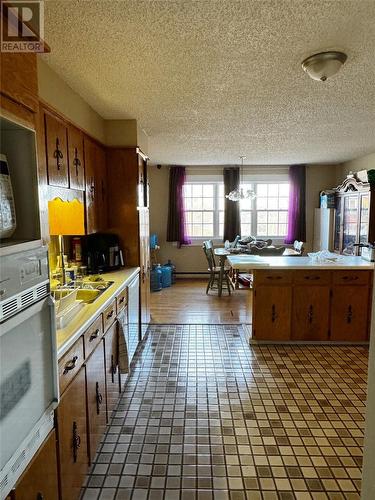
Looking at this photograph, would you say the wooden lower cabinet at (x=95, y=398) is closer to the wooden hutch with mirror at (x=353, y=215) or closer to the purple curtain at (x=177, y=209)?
the wooden hutch with mirror at (x=353, y=215)

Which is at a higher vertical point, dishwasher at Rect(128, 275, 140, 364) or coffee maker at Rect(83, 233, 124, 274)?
coffee maker at Rect(83, 233, 124, 274)

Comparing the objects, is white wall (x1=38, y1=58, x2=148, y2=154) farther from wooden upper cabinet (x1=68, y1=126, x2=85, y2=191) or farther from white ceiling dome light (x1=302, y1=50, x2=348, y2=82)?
white ceiling dome light (x1=302, y1=50, x2=348, y2=82)

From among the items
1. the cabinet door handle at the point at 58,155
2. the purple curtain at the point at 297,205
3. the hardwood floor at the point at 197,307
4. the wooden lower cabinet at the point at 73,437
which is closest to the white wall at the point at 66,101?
the cabinet door handle at the point at 58,155

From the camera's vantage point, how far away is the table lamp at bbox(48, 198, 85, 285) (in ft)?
8.79

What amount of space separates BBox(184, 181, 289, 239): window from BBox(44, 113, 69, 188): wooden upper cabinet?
16.5 feet

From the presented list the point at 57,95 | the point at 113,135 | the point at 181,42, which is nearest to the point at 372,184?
the point at 113,135

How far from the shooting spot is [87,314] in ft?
6.32

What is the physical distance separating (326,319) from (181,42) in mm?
3130

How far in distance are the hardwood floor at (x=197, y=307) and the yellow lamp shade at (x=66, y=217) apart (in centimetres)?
207

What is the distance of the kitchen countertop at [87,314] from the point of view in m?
1.52

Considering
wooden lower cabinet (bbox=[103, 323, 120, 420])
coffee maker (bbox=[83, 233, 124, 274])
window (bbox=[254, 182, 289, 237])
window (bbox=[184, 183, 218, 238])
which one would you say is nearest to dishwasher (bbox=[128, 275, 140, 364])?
coffee maker (bbox=[83, 233, 124, 274])

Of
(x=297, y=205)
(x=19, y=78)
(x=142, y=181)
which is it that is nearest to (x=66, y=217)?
(x=142, y=181)

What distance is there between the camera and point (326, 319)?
3.71 m

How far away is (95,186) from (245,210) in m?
4.78
